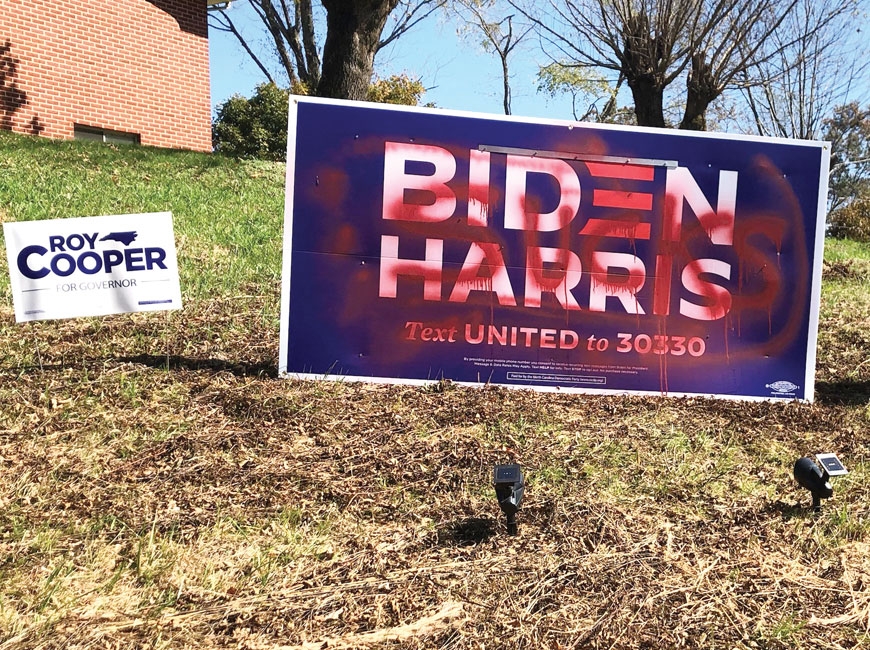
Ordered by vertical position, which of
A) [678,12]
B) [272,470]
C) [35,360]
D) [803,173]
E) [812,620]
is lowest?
[812,620]

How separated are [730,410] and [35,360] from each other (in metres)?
4.87

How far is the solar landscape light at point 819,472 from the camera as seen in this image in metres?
3.26

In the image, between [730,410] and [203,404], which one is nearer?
[203,404]

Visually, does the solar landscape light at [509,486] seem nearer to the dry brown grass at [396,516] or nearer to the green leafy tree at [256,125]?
the dry brown grass at [396,516]

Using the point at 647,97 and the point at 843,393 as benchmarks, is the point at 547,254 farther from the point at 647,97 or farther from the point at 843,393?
the point at 647,97

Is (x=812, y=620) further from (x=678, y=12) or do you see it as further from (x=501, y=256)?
(x=678, y=12)

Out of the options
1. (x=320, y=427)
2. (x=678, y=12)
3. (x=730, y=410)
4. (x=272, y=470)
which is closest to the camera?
(x=272, y=470)

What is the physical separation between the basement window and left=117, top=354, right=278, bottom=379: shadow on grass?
36.1ft

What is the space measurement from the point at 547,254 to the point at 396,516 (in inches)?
89.4

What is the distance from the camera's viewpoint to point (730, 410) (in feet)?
15.4

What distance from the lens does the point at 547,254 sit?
479 centimetres

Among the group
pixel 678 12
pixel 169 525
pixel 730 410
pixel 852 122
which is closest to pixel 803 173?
pixel 730 410

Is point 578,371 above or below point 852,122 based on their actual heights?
below

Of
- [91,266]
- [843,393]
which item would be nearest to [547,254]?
[843,393]
